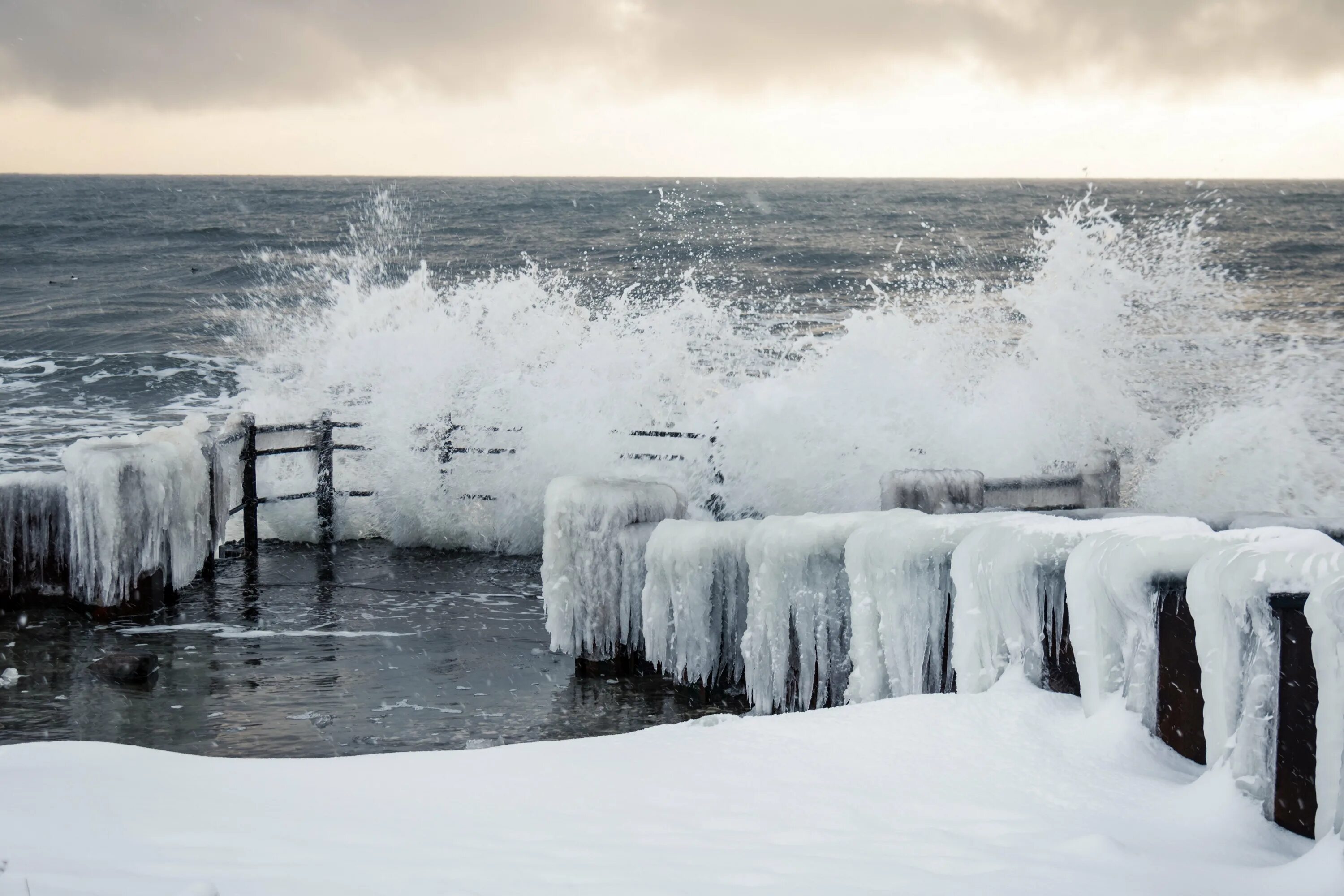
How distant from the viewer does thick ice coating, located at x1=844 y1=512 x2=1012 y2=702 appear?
4.42 metres

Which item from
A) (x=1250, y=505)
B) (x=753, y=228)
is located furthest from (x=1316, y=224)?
(x=1250, y=505)

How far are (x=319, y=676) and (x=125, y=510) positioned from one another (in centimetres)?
210

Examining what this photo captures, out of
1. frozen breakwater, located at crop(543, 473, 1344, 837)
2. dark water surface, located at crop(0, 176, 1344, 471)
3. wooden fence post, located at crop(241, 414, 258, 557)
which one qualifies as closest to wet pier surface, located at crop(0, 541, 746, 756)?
frozen breakwater, located at crop(543, 473, 1344, 837)

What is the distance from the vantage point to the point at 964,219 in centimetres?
6650

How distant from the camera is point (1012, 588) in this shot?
3.95 m

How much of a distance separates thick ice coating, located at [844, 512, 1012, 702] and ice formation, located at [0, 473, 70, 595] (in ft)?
18.5

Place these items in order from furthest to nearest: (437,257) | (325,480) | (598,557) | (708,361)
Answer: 1. (437,257)
2. (708,361)
3. (325,480)
4. (598,557)

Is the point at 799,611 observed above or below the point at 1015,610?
below

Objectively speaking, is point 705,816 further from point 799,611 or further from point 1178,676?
point 799,611

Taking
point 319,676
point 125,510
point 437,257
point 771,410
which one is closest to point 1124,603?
point 319,676

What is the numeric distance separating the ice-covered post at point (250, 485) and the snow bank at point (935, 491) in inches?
220

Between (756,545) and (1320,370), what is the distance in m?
21.2

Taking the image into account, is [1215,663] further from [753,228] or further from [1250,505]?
[753,228]

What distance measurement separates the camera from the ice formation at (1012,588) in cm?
383
